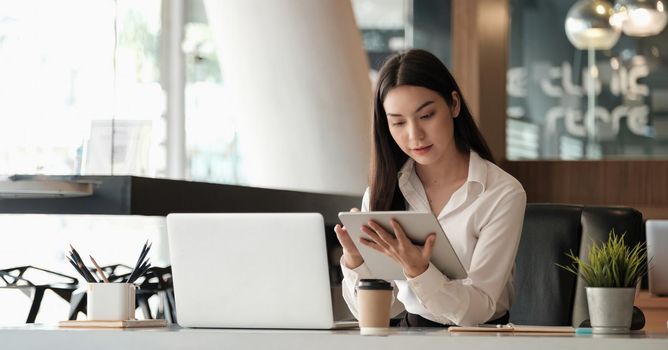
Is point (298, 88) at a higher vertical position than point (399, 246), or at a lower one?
higher

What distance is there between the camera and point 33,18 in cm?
559

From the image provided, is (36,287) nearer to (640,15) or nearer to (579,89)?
(640,15)

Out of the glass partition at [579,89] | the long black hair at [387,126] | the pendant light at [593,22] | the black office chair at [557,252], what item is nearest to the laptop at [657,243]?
the black office chair at [557,252]

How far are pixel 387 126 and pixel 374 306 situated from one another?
0.72 meters

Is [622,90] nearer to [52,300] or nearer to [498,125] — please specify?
[498,125]

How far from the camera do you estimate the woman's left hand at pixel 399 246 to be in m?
2.23

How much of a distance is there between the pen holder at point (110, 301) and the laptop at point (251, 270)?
0.52ft

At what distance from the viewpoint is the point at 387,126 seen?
2818mm

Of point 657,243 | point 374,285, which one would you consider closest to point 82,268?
point 374,285

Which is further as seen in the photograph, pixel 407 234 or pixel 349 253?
pixel 349 253

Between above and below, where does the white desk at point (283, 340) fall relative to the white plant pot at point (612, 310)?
below

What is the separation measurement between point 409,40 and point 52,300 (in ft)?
11.0

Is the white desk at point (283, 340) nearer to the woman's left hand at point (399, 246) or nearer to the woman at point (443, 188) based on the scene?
the woman's left hand at point (399, 246)

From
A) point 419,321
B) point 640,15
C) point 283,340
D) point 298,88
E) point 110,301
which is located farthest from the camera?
point 640,15
